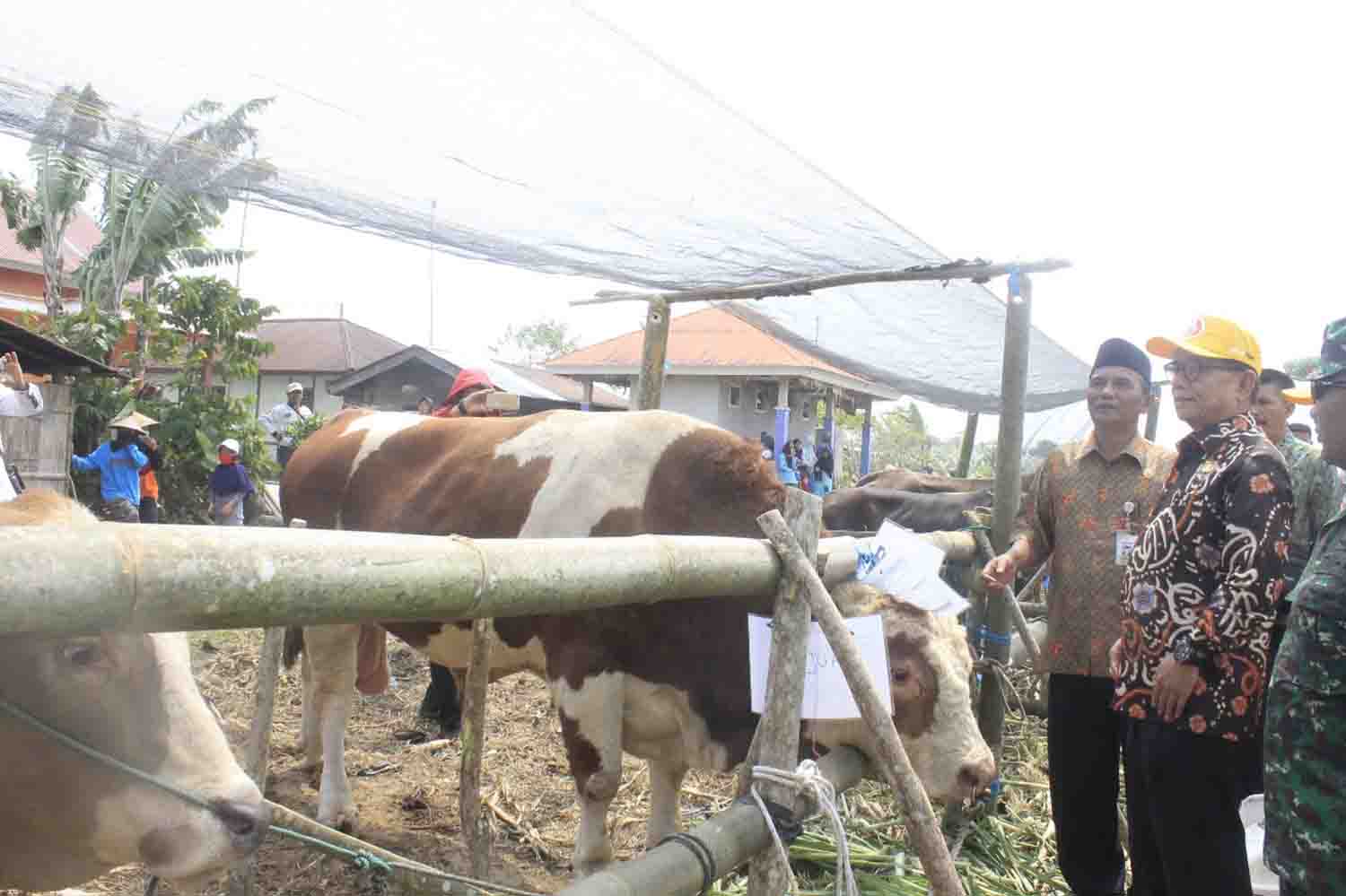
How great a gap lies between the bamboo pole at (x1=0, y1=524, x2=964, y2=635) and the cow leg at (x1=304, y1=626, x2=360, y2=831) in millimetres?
3305

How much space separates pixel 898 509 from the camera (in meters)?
7.55

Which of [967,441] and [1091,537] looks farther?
[967,441]

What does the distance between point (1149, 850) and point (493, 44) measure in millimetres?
3259

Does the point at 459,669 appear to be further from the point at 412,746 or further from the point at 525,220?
the point at 525,220

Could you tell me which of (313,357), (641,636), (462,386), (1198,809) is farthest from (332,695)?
(313,357)

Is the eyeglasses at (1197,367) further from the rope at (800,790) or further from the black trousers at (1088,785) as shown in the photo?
the rope at (800,790)

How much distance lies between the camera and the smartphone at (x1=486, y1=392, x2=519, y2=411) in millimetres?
6098

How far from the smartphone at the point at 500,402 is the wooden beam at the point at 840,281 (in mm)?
704

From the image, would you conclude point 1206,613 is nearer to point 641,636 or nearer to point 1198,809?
point 1198,809

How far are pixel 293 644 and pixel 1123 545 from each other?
160 inches

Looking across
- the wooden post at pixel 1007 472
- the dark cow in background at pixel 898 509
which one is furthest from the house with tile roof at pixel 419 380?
the wooden post at pixel 1007 472

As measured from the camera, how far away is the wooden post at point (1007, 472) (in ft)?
14.3

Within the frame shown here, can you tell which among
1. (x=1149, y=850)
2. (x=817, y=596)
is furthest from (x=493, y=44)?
(x=1149, y=850)

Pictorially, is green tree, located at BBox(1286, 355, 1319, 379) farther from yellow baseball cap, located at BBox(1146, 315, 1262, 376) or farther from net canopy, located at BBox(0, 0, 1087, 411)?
net canopy, located at BBox(0, 0, 1087, 411)
